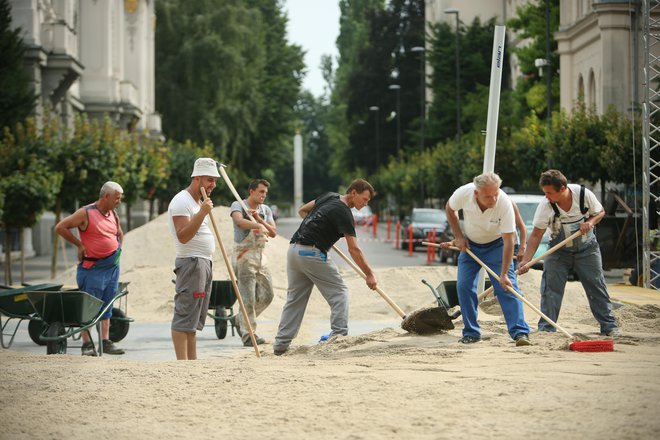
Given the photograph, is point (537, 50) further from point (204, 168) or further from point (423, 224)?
point (204, 168)

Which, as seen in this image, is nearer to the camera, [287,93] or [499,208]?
[499,208]

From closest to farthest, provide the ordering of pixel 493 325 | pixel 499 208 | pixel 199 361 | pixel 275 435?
pixel 275 435, pixel 199 361, pixel 499 208, pixel 493 325

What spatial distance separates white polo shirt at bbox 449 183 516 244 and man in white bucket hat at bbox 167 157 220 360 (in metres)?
2.35

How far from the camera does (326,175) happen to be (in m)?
148

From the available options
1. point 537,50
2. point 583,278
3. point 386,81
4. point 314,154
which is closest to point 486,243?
point 583,278

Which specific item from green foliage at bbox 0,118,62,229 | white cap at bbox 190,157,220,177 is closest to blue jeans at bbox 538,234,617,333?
white cap at bbox 190,157,220,177

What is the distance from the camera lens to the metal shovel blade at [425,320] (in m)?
12.8

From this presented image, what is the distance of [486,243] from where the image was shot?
12000 millimetres

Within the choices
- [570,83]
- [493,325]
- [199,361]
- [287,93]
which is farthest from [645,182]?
[287,93]

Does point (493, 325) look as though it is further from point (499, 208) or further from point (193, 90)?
point (193, 90)

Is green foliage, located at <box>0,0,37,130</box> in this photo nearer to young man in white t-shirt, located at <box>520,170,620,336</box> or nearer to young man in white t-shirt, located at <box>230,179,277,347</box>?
young man in white t-shirt, located at <box>230,179,277,347</box>

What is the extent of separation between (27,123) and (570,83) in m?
24.6

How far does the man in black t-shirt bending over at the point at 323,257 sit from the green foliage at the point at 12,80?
64.0 feet

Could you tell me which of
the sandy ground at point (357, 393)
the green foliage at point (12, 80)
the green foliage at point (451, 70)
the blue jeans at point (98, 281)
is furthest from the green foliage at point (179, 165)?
the sandy ground at point (357, 393)
